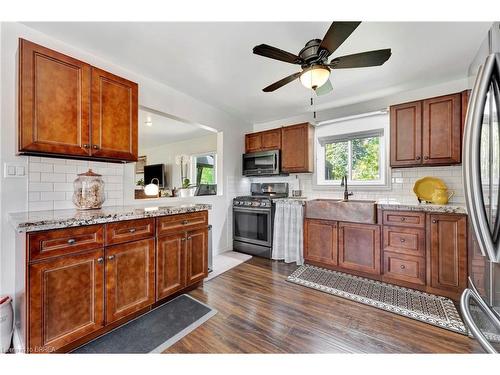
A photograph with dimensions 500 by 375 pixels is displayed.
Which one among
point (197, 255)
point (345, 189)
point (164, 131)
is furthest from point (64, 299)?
point (164, 131)

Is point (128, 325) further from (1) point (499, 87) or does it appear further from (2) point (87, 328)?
(1) point (499, 87)

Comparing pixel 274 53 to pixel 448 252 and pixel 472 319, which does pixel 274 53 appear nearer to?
pixel 472 319

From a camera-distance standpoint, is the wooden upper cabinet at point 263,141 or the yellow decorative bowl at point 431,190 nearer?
the yellow decorative bowl at point 431,190

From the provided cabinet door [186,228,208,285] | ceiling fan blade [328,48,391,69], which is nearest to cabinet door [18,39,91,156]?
cabinet door [186,228,208,285]

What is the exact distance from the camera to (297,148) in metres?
3.52

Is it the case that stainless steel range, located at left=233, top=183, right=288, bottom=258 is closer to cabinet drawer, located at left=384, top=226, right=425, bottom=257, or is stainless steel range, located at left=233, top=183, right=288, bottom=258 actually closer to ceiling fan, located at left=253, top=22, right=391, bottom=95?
cabinet drawer, located at left=384, top=226, right=425, bottom=257

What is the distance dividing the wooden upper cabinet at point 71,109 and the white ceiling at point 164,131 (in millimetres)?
1963

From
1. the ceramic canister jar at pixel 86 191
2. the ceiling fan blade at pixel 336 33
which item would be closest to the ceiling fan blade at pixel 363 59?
the ceiling fan blade at pixel 336 33

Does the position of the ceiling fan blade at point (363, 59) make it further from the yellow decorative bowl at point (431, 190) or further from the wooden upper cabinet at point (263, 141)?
the wooden upper cabinet at point (263, 141)

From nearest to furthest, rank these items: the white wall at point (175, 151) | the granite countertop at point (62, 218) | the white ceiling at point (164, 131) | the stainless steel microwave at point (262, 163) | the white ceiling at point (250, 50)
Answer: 1. the granite countertop at point (62, 218)
2. the white ceiling at point (250, 50)
3. the stainless steel microwave at point (262, 163)
4. the white ceiling at point (164, 131)
5. the white wall at point (175, 151)

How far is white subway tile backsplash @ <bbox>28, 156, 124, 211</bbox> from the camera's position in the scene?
1724mm

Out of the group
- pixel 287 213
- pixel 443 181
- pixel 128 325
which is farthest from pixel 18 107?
pixel 443 181

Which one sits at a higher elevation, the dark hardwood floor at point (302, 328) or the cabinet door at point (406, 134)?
the cabinet door at point (406, 134)

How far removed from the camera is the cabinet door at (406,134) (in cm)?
254
